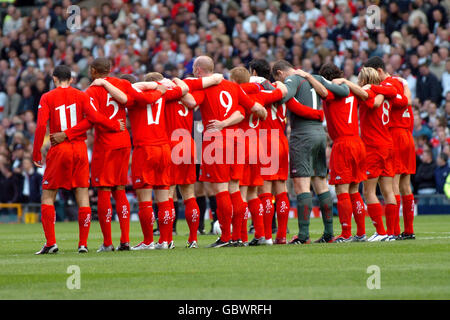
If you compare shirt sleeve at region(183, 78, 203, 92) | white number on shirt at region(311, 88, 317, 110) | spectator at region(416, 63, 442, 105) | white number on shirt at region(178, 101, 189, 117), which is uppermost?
spectator at region(416, 63, 442, 105)

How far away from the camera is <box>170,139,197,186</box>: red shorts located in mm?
13453

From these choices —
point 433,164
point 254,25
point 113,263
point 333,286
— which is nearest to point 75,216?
point 254,25

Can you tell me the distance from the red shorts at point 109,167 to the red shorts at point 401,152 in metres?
4.15

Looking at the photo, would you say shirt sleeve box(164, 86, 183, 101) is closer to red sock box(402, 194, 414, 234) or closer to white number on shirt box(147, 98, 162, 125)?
white number on shirt box(147, 98, 162, 125)

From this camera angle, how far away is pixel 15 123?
93.4ft

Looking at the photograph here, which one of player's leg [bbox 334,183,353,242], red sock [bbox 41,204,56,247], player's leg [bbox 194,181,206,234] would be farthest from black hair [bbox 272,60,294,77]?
player's leg [bbox 194,181,206,234]

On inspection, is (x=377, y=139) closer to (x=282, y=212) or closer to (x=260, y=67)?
(x=282, y=212)

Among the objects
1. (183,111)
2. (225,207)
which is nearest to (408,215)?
(225,207)

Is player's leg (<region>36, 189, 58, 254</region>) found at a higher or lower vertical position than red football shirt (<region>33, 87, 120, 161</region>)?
lower

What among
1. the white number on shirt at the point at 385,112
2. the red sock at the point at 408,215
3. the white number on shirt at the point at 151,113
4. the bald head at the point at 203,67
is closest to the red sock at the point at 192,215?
the white number on shirt at the point at 151,113

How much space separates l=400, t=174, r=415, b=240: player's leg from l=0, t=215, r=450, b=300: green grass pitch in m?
0.50

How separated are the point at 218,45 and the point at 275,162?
14271 millimetres
